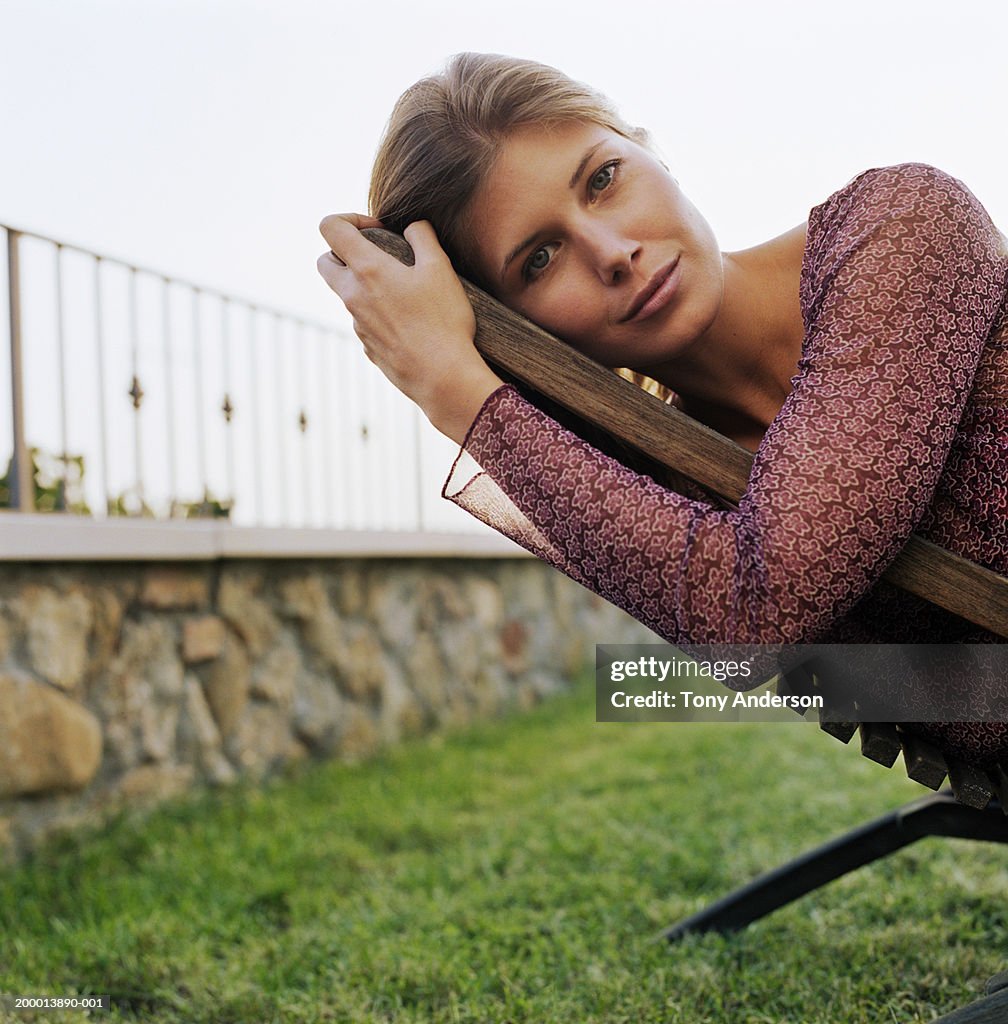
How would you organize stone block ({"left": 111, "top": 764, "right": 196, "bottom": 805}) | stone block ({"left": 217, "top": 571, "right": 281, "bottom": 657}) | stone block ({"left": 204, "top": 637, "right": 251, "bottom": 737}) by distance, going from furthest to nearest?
stone block ({"left": 217, "top": 571, "right": 281, "bottom": 657}) < stone block ({"left": 204, "top": 637, "right": 251, "bottom": 737}) < stone block ({"left": 111, "top": 764, "right": 196, "bottom": 805})

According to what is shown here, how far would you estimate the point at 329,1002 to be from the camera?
2.07 meters

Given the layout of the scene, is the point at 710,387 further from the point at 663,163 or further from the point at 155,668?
the point at 155,668

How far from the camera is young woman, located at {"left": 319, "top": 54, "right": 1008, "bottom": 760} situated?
109 cm

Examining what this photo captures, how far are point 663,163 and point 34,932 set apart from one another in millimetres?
2316

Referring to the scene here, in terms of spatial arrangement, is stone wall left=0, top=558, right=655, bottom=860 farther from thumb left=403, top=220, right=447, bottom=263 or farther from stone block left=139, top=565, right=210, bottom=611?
thumb left=403, top=220, right=447, bottom=263

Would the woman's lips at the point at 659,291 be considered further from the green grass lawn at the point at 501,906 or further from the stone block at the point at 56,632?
the stone block at the point at 56,632

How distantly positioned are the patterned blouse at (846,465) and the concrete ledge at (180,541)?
2.47m

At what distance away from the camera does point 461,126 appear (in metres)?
1.46

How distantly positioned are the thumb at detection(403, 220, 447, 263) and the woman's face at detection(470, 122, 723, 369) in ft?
0.23

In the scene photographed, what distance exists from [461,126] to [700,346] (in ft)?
1.54

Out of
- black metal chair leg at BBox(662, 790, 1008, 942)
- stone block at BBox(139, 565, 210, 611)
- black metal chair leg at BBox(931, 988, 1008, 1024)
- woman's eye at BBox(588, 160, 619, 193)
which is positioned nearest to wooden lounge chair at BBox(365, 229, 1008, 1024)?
black metal chair leg at BBox(931, 988, 1008, 1024)

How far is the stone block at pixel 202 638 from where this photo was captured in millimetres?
4023

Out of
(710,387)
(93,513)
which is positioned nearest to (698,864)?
(710,387)

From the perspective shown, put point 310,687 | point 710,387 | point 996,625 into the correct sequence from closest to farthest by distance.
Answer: point 996,625 < point 710,387 < point 310,687
